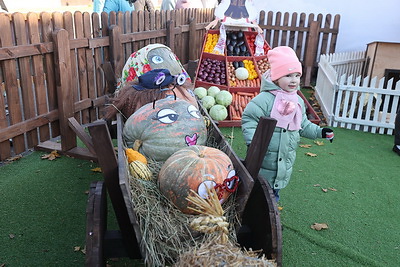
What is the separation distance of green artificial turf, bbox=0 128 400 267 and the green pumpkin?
13.2 inches

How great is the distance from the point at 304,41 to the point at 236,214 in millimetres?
10204

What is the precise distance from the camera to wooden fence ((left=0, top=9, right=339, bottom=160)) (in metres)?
4.40

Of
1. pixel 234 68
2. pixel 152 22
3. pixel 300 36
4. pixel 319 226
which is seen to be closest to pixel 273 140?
pixel 319 226

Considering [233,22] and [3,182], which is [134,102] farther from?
[233,22]

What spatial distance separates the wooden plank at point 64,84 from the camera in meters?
4.61

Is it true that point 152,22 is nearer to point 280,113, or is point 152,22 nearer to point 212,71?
point 212,71

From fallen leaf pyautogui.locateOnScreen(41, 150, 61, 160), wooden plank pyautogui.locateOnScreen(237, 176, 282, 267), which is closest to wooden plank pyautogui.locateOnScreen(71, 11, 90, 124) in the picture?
fallen leaf pyautogui.locateOnScreen(41, 150, 61, 160)

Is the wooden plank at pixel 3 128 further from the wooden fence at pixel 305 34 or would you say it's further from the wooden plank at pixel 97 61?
the wooden fence at pixel 305 34

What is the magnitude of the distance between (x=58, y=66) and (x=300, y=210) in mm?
3345

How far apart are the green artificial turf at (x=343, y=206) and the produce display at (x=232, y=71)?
86cm

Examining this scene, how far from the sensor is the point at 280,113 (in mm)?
3162

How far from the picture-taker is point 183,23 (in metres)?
9.24

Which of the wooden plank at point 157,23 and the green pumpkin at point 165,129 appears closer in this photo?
the green pumpkin at point 165,129

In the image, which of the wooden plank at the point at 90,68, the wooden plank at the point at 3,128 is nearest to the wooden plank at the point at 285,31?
the wooden plank at the point at 90,68
